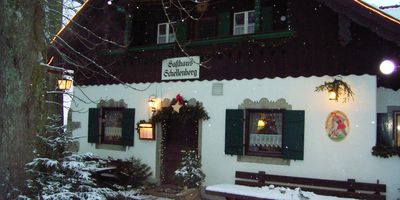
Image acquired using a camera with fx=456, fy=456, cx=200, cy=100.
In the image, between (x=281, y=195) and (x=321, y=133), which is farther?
(x=321, y=133)

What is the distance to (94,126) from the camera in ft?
41.8

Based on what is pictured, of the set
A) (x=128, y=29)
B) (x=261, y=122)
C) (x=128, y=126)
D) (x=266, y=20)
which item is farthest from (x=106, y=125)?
(x=266, y=20)

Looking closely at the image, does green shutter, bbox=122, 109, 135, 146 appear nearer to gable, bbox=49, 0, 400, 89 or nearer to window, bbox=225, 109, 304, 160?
gable, bbox=49, 0, 400, 89

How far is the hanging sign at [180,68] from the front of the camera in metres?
10.9

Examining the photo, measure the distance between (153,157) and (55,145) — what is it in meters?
4.49

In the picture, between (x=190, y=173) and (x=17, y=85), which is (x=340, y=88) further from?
(x=17, y=85)

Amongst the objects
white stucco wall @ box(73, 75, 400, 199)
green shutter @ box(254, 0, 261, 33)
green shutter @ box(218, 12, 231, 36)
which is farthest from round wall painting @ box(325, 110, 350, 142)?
green shutter @ box(218, 12, 231, 36)

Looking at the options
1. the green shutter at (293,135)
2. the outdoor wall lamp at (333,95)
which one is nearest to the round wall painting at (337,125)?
the outdoor wall lamp at (333,95)

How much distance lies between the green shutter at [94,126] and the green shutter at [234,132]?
425 cm

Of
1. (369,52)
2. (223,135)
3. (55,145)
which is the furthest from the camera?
(223,135)

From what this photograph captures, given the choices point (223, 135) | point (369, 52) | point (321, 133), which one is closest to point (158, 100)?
point (223, 135)

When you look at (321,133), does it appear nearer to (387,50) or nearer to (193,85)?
(387,50)

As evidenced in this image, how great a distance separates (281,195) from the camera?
8070 millimetres

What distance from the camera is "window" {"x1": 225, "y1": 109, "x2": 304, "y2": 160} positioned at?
926 cm
